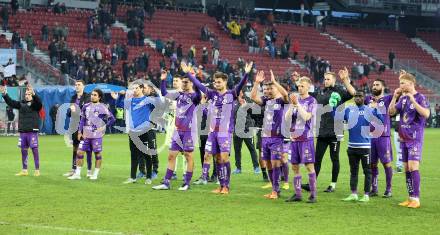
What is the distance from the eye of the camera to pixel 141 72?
1757 inches

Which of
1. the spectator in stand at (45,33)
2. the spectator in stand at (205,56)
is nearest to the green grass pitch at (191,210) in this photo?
the spectator in stand at (45,33)

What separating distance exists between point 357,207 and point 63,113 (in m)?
18.8

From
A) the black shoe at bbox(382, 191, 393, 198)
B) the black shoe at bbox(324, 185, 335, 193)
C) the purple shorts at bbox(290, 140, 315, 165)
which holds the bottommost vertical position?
the black shoe at bbox(324, 185, 335, 193)

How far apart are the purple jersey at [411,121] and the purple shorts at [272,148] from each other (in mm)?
2413

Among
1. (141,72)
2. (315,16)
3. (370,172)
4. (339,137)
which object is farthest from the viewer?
(315,16)

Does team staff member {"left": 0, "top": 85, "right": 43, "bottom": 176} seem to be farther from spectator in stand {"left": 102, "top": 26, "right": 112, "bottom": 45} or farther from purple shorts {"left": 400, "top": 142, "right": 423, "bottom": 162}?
spectator in stand {"left": 102, "top": 26, "right": 112, "bottom": 45}

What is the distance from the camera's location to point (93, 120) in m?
18.3

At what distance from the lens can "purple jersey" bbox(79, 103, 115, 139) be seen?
18.3 m

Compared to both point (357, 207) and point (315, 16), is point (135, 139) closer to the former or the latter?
point (357, 207)

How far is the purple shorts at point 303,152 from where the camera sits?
46.6 feet

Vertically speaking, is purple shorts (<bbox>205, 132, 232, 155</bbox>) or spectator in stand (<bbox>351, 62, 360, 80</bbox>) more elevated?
purple shorts (<bbox>205, 132, 232, 155</bbox>)

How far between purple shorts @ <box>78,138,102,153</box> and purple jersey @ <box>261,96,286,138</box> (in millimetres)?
4443

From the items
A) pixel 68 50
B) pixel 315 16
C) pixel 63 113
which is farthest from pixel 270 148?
pixel 315 16

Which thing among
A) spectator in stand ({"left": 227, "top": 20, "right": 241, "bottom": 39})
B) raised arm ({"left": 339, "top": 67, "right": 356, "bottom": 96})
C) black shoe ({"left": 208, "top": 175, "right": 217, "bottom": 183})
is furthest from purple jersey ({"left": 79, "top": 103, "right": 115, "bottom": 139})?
spectator in stand ({"left": 227, "top": 20, "right": 241, "bottom": 39})
